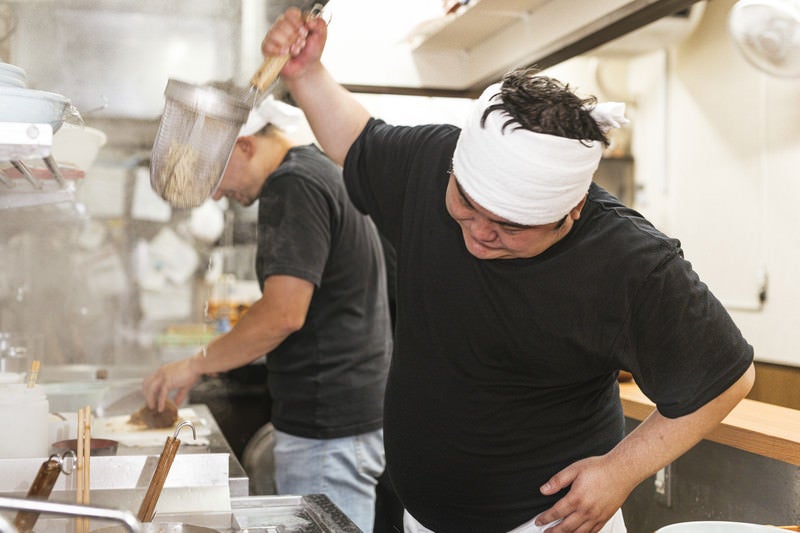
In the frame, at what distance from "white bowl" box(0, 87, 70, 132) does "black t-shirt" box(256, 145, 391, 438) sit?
3.85 ft

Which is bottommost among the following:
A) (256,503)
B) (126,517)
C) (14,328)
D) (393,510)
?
(393,510)

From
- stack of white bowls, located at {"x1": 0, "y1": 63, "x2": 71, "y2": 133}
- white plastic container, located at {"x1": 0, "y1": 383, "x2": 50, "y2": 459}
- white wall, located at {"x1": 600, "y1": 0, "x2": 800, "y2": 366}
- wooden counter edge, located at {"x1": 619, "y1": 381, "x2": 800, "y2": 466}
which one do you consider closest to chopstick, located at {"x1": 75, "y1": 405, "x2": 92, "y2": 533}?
white plastic container, located at {"x1": 0, "y1": 383, "x2": 50, "y2": 459}

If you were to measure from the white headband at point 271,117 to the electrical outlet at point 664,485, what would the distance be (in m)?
1.33

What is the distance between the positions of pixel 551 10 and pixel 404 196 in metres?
1.44

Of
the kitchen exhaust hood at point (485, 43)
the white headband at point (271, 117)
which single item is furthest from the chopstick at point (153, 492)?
the kitchen exhaust hood at point (485, 43)

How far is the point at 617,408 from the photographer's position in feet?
5.16

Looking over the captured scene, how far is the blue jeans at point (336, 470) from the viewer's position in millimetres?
2266

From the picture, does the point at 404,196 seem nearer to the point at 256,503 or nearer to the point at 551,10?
the point at 256,503

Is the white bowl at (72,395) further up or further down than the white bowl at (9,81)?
further down

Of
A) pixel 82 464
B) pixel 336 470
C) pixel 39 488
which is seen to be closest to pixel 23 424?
pixel 82 464

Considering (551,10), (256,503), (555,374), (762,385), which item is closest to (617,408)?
(555,374)

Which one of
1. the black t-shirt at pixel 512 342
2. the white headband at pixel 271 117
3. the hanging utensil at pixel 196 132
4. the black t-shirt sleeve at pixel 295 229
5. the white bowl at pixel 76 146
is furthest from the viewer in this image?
the white headband at pixel 271 117

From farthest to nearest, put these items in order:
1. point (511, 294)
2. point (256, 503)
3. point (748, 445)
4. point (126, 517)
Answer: point (748, 445), point (256, 503), point (511, 294), point (126, 517)

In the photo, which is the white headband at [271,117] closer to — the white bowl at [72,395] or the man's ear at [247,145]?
the man's ear at [247,145]
